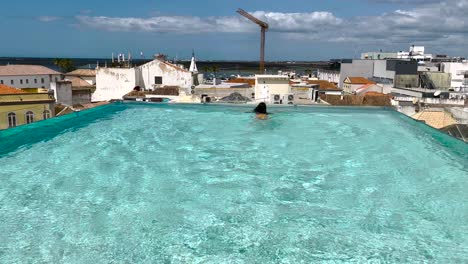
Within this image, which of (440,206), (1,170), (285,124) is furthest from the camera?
(285,124)

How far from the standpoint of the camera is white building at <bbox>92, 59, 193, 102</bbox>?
38.8m

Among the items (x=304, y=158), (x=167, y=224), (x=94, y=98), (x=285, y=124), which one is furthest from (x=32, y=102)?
(x=167, y=224)

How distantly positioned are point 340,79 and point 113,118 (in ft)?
154

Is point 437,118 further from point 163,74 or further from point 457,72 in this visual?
point 457,72

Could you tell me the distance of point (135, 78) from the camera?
127 ft

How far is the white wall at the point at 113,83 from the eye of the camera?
1532 inches

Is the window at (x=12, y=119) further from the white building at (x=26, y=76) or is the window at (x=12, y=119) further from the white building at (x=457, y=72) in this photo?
the white building at (x=457, y=72)

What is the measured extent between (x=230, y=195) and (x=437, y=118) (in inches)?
625

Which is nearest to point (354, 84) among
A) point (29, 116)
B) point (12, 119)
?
point (29, 116)

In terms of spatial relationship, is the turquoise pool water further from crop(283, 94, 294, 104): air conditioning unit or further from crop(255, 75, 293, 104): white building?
crop(255, 75, 293, 104): white building

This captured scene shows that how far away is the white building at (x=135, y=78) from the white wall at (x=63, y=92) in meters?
2.83

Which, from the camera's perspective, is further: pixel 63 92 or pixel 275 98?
pixel 63 92

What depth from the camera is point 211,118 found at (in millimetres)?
16906

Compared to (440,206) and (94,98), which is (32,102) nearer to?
(94,98)
